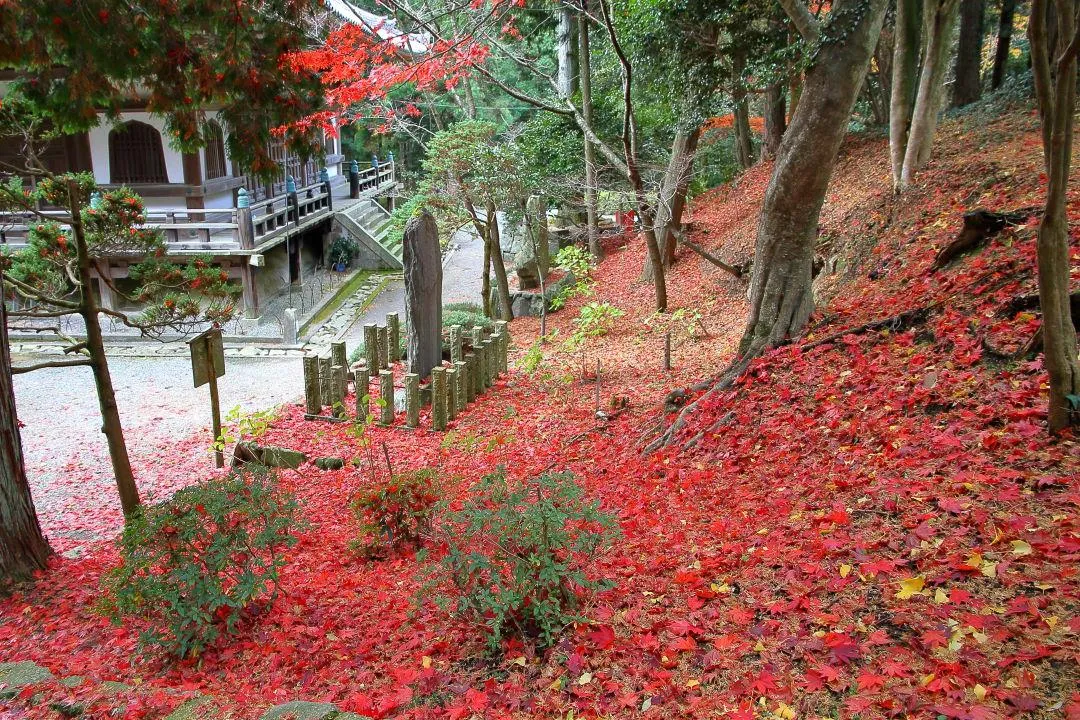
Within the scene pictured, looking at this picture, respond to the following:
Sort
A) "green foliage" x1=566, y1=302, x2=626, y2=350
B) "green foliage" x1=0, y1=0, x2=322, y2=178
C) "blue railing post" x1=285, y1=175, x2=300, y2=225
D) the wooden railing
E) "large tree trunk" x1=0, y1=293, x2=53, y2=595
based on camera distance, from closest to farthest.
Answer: "large tree trunk" x1=0, y1=293, x2=53, y2=595 < "green foliage" x1=0, y1=0, x2=322, y2=178 < "green foliage" x1=566, y1=302, x2=626, y2=350 < the wooden railing < "blue railing post" x1=285, y1=175, x2=300, y2=225

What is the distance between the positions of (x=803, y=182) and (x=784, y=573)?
4479mm

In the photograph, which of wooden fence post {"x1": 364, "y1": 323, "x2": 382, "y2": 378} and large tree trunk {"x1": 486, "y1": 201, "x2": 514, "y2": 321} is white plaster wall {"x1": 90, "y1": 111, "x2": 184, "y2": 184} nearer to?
large tree trunk {"x1": 486, "y1": 201, "x2": 514, "y2": 321}

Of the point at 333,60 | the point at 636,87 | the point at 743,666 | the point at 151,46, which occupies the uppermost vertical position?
the point at 636,87

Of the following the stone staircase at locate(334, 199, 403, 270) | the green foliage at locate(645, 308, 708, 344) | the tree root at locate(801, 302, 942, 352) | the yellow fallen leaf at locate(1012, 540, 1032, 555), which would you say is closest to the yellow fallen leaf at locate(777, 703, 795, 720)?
the yellow fallen leaf at locate(1012, 540, 1032, 555)

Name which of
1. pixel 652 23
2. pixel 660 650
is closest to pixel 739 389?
pixel 660 650

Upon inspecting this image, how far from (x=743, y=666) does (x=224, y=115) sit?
266 inches

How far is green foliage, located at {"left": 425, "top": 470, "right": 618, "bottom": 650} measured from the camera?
405cm

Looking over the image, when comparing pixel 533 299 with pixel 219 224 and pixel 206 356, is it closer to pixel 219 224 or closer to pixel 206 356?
pixel 219 224

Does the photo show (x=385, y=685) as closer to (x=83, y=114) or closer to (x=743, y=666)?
(x=743, y=666)

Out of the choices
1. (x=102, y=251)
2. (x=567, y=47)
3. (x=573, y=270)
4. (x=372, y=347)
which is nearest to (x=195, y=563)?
(x=102, y=251)

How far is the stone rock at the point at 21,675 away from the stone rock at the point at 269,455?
479cm

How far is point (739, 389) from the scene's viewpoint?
7691mm

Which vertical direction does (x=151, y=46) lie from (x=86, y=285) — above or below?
above

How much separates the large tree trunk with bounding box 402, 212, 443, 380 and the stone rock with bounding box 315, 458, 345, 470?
313 centimetres
